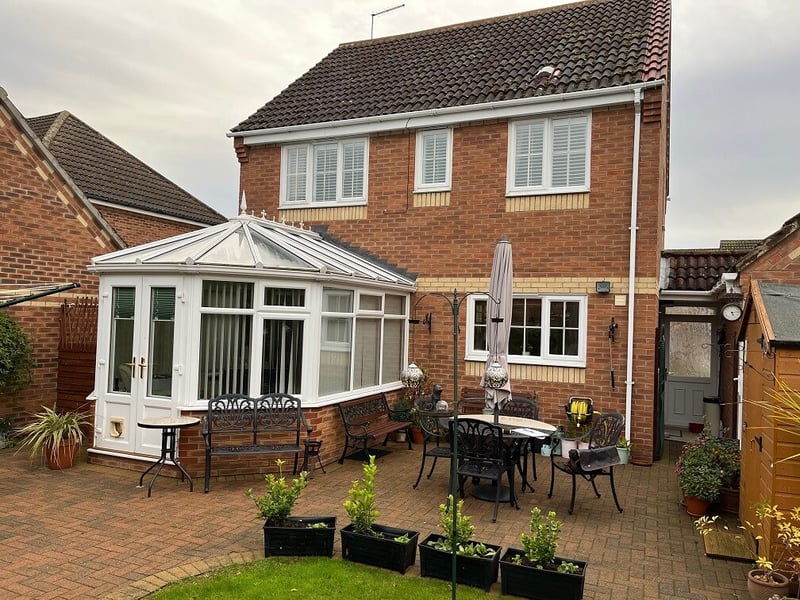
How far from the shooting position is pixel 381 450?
31.8 ft

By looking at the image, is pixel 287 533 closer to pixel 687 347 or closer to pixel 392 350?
pixel 392 350

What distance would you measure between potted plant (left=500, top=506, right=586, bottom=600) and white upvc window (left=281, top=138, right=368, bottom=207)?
27.1ft

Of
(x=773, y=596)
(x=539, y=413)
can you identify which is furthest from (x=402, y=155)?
(x=773, y=596)

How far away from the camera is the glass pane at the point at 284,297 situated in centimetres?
805

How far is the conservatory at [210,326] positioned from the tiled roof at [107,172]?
21.8 ft

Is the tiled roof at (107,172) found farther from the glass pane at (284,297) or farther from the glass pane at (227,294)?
the glass pane at (284,297)

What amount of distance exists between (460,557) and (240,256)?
5.02m

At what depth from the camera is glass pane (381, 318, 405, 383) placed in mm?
10367

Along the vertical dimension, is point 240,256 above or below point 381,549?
above

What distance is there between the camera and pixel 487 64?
38.6ft

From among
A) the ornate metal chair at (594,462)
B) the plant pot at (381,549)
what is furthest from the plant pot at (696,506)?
the plant pot at (381,549)

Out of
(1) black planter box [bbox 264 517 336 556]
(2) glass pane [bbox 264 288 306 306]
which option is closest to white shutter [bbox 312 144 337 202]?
(2) glass pane [bbox 264 288 306 306]

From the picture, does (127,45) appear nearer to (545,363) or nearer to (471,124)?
(471,124)

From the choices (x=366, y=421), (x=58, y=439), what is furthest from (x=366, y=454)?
(x=58, y=439)
